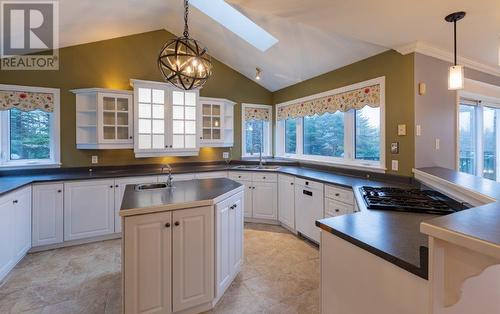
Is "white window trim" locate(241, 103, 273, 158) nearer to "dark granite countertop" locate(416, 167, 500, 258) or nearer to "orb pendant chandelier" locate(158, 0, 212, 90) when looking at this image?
"orb pendant chandelier" locate(158, 0, 212, 90)

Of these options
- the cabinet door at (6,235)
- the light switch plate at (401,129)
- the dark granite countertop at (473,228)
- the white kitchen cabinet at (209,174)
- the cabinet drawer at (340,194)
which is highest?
the light switch plate at (401,129)

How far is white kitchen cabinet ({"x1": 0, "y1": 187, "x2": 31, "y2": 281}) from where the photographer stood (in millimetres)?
2352

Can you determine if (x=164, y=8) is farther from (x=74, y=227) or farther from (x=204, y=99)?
(x=74, y=227)

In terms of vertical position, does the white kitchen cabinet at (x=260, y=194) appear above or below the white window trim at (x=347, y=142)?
below

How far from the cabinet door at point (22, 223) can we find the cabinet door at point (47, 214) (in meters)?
0.07

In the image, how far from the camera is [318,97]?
151 inches

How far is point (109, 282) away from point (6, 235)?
3.66ft

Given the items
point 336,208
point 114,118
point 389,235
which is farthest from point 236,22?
point 389,235

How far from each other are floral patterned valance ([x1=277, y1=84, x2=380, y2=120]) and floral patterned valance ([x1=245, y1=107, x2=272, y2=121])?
501mm

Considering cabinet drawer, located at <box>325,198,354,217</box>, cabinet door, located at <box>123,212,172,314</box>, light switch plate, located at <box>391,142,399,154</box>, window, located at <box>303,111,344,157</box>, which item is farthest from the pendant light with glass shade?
cabinet door, located at <box>123,212,172,314</box>

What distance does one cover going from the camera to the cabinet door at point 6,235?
2.33 metres

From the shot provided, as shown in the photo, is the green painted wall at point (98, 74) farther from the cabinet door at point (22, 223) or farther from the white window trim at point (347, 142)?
the white window trim at point (347, 142)

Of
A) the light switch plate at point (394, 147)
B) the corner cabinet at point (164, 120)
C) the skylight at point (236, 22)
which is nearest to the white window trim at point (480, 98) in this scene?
the light switch plate at point (394, 147)

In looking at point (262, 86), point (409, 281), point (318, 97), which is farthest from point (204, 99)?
point (409, 281)
